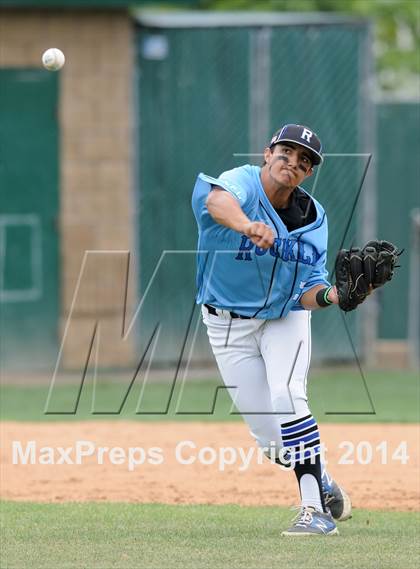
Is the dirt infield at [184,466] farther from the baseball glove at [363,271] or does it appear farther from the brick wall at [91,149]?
the brick wall at [91,149]

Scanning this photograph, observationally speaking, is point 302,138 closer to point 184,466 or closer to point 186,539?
point 186,539

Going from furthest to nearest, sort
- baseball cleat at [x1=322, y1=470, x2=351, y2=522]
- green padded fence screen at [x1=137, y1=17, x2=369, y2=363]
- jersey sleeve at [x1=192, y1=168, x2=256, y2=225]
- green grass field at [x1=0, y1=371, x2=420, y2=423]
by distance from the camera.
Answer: green padded fence screen at [x1=137, y1=17, x2=369, y2=363]
green grass field at [x1=0, y1=371, x2=420, y2=423]
baseball cleat at [x1=322, y1=470, x2=351, y2=522]
jersey sleeve at [x1=192, y1=168, x2=256, y2=225]

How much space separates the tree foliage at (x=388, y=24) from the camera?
907 inches

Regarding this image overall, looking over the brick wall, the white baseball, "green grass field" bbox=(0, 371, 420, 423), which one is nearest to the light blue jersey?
the white baseball

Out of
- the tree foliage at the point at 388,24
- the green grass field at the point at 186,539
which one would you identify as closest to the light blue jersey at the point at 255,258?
the green grass field at the point at 186,539

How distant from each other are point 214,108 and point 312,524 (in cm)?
878

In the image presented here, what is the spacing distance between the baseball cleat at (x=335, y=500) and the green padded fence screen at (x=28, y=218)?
807 centimetres

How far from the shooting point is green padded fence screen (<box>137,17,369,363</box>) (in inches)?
571

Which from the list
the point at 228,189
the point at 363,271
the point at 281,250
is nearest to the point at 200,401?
Answer: the point at 281,250

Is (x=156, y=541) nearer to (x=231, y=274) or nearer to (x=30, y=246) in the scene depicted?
(x=231, y=274)

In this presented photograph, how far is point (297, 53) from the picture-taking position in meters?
14.6

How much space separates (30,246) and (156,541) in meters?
8.36

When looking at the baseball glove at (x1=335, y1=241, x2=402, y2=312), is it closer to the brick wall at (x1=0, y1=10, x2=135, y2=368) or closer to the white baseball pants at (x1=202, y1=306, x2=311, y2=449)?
the white baseball pants at (x1=202, y1=306, x2=311, y2=449)

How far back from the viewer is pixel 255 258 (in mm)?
6523
